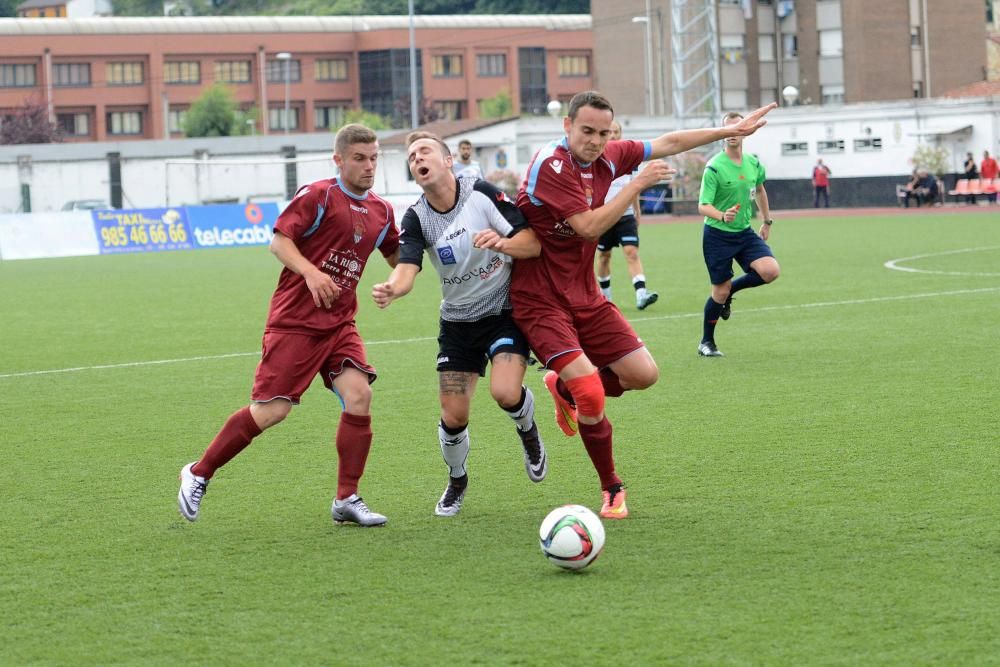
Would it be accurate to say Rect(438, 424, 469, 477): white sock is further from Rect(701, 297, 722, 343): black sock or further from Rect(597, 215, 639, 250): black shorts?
Rect(597, 215, 639, 250): black shorts

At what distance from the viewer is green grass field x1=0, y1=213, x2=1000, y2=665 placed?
4875mm

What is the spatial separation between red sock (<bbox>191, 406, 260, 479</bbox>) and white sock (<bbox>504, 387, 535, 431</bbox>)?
1.26 m

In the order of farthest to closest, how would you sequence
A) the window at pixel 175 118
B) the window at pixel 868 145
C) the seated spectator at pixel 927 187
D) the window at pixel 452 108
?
the window at pixel 452 108 → the window at pixel 175 118 → the window at pixel 868 145 → the seated spectator at pixel 927 187

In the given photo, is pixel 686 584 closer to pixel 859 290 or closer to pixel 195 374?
pixel 195 374

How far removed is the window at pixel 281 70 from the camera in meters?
100

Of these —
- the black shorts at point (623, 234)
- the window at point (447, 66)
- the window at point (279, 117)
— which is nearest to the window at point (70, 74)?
the window at point (279, 117)

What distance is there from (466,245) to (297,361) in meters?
0.98

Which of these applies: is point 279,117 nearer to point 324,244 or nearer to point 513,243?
point 324,244

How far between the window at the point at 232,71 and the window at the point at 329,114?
6.28 meters

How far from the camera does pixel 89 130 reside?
9638cm

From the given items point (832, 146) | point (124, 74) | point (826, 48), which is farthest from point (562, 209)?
point (124, 74)

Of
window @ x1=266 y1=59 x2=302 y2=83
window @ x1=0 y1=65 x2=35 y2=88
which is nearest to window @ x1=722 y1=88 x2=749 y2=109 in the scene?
window @ x1=266 y1=59 x2=302 y2=83

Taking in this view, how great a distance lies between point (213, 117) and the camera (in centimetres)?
8925

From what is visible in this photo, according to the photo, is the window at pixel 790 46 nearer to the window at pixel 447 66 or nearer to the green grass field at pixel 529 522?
the window at pixel 447 66
